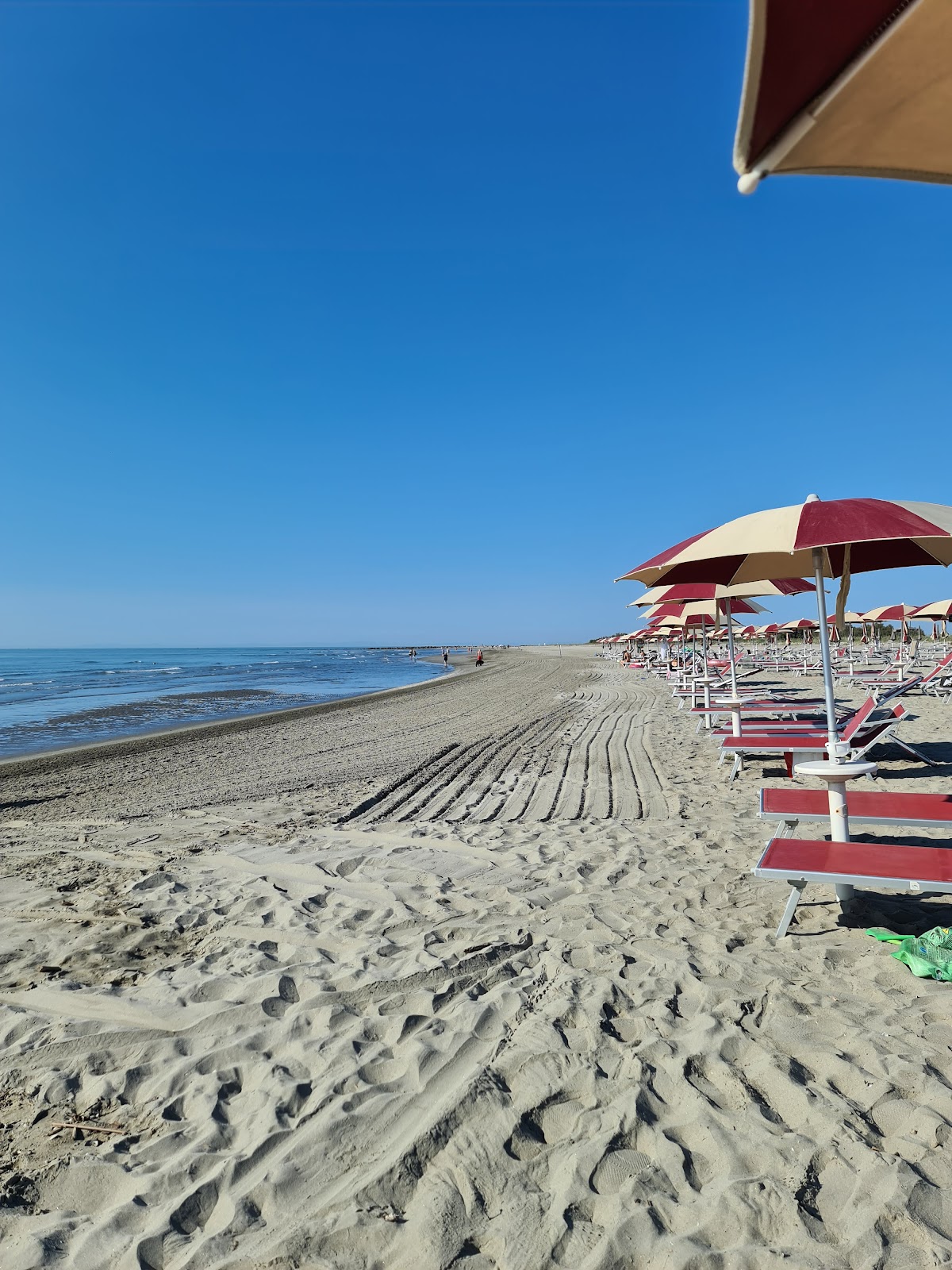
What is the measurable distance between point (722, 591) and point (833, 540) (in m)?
6.81

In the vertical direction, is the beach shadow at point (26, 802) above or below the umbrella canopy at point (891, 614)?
below

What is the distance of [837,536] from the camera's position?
3.95 m

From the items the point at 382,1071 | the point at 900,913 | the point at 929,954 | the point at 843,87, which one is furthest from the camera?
the point at 900,913

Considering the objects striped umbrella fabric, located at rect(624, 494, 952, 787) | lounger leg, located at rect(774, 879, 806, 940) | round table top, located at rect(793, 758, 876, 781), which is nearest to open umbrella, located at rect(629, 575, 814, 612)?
striped umbrella fabric, located at rect(624, 494, 952, 787)

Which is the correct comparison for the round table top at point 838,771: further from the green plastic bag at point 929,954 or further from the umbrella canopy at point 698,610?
Answer: the umbrella canopy at point 698,610

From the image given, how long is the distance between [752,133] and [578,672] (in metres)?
35.2

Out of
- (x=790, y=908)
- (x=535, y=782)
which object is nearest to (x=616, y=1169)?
(x=790, y=908)

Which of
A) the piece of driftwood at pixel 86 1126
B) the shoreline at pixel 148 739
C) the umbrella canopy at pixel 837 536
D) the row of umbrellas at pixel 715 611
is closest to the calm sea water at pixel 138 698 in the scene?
the shoreline at pixel 148 739

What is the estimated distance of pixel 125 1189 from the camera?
2.02 metres

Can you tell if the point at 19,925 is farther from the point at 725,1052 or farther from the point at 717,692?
the point at 717,692

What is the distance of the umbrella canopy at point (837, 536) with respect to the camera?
13.0 ft

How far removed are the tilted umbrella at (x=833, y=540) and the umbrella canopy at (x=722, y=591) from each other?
4033mm

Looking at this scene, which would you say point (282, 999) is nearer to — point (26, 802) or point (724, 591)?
point (26, 802)

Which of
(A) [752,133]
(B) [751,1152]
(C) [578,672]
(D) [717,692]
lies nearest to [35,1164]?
(B) [751,1152]
